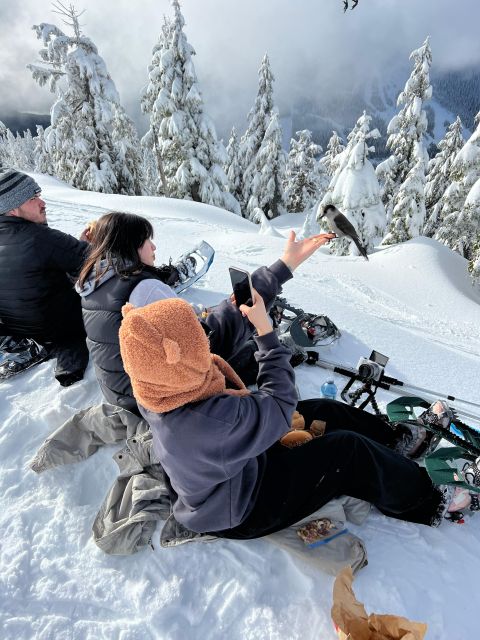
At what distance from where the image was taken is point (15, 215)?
3.29 metres

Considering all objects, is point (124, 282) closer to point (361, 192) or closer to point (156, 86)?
point (361, 192)

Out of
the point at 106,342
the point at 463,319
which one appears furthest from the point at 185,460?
the point at 463,319

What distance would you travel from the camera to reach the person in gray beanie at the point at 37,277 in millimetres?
3256

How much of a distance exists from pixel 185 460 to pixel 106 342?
1.32 meters

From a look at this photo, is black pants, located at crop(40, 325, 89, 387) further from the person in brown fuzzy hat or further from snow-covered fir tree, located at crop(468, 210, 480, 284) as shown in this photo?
snow-covered fir tree, located at crop(468, 210, 480, 284)

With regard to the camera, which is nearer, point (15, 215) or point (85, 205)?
point (15, 215)

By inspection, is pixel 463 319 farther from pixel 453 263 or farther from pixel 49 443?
pixel 49 443

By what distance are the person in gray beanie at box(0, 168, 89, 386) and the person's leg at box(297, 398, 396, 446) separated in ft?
7.26

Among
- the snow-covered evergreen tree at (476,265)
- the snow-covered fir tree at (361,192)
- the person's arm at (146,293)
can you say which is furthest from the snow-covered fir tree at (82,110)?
the person's arm at (146,293)

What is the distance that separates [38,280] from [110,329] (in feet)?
4.36

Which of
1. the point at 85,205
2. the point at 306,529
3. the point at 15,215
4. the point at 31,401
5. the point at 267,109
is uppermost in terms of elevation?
the point at 267,109

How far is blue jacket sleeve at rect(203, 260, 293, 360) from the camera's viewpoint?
8.38 feet

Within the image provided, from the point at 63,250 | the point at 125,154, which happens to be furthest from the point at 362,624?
the point at 125,154

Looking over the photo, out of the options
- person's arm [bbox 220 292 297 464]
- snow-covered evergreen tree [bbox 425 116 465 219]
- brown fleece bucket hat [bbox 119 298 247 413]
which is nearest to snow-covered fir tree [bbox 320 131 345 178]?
snow-covered evergreen tree [bbox 425 116 465 219]
